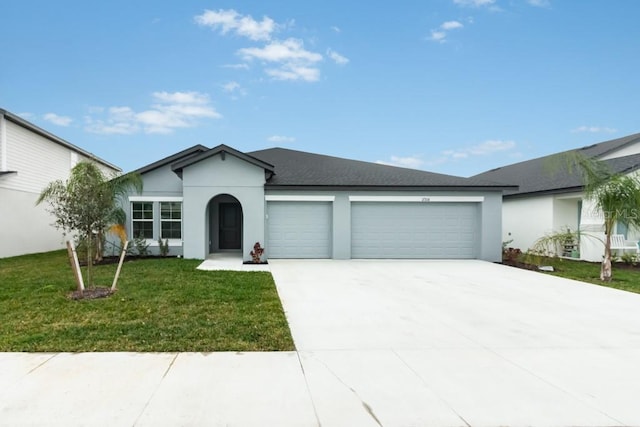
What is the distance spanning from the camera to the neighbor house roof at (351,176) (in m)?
13.8

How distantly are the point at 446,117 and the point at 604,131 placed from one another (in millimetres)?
13396

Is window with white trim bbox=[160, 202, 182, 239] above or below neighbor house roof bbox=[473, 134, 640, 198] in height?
below

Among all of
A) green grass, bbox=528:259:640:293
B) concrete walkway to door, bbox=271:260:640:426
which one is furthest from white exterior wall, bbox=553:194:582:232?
concrete walkway to door, bbox=271:260:640:426

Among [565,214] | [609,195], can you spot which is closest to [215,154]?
[609,195]

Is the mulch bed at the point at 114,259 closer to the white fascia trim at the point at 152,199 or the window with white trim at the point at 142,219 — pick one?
the window with white trim at the point at 142,219

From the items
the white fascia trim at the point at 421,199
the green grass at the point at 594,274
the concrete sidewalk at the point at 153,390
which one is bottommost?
the green grass at the point at 594,274

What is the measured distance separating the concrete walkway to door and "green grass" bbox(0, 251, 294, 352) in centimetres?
68

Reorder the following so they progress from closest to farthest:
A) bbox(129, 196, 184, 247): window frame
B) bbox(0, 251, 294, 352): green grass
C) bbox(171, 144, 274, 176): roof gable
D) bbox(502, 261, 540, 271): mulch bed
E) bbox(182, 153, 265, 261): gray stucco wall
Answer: bbox(0, 251, 294, 352): green grass
bbox(502, 261, 540, 271): mulch bed
bbox(171, 144, 274, 176): roof gable
bbox(182, 153, 265, 261): gray stucco wall
bbox(129, 196, 184, 247): window frame

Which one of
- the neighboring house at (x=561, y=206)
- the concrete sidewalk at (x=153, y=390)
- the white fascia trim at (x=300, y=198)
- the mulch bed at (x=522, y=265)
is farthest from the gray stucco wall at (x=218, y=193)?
the neighboring house at (x=561, y=206)

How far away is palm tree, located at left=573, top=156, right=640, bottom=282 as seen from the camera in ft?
33.4

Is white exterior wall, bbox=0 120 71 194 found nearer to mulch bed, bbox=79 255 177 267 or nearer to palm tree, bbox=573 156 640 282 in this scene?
mulch bed, bbox=79 255 177 267

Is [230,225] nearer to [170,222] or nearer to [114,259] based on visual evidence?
[170,222]

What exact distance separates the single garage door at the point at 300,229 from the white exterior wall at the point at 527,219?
399 inches

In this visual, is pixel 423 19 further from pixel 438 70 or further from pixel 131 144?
pixel 131 144
